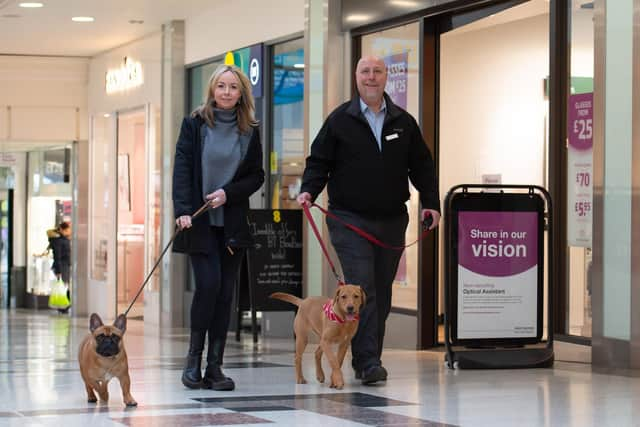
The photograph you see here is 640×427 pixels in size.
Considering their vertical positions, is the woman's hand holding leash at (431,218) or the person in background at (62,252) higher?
the woman's hand holding leash at (431,218)

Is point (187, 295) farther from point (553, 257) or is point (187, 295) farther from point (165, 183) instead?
point (553, 257)

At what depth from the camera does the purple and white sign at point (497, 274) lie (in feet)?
24.3

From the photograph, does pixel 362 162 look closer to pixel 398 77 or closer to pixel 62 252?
pixel 398 77

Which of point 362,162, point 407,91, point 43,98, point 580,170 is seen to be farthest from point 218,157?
point 43,98

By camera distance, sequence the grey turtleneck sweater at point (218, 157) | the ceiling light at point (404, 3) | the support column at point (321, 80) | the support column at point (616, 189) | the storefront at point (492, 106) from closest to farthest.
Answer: the grey turtleneck sweater at point (218, 157), the support column at point (616, 189), the storefront at point (492, 106), the ceiling light at point (404, 3), the support column at point (321, 80)

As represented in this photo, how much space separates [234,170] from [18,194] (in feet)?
55.8

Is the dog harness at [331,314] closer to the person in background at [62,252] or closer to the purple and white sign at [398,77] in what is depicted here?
the purple and white sign at [398,77]

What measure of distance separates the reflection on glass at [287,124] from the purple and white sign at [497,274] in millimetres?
4071

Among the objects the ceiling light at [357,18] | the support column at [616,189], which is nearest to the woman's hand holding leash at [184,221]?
the support column at [616,189]

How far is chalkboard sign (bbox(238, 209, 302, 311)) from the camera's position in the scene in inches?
408

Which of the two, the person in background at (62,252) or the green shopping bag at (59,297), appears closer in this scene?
the green shopping bag at (59,297)

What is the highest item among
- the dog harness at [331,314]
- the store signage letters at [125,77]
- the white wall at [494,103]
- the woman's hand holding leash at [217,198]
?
the store signage letters at [125,77]

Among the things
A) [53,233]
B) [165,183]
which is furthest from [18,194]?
[165,183]

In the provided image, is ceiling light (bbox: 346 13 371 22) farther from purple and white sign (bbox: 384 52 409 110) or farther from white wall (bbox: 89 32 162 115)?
white wall (bbox: 89 32 162 115)
